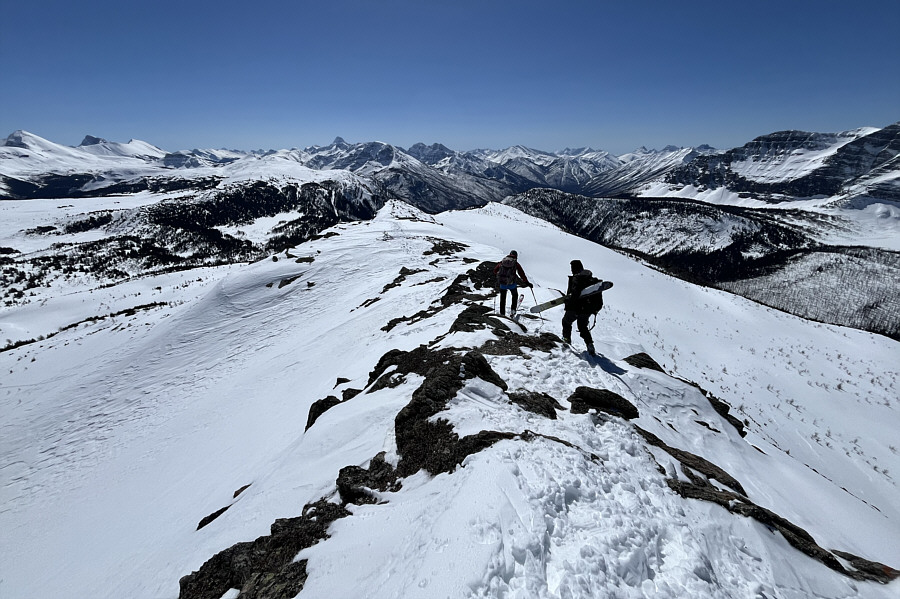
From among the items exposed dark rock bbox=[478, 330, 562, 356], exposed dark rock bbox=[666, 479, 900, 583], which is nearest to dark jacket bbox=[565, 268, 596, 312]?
exposed dark rock bbox=[478, 330, 562, 356]

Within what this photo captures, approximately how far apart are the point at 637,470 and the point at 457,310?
10.9 metres

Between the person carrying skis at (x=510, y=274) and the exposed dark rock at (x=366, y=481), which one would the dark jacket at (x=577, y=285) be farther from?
the exposed dark rock at (x=366, y=481)

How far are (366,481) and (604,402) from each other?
5949 mm

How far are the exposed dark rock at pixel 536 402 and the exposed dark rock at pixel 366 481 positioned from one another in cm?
334

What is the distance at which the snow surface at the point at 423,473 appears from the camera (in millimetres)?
4684

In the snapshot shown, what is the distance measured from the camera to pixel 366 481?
21.8 ft

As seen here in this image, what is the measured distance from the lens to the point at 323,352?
19562mm

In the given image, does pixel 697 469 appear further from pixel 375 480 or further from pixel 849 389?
pixel 849 389

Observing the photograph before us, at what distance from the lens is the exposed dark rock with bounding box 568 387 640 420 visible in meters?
8.79

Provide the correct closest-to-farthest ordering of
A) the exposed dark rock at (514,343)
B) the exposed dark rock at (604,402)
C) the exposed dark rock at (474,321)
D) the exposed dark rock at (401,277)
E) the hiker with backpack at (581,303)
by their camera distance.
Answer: the exposed dark rock at (604,402), the exposed dark rock at (514,343), the hiker with backpack at (581,303), the exposed dark rock at (474,321), the exposed dark rock at (401,277)

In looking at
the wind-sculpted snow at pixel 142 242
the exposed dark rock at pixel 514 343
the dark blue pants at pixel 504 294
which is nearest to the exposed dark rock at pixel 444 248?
the dark blue pants at pixel 504 294

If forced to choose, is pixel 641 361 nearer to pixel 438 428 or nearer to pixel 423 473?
pixel 438 428

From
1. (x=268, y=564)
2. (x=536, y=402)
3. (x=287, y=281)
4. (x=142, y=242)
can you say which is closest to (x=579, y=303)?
(x=536, y=402)

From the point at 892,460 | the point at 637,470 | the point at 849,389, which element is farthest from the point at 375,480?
the point at 849,389
